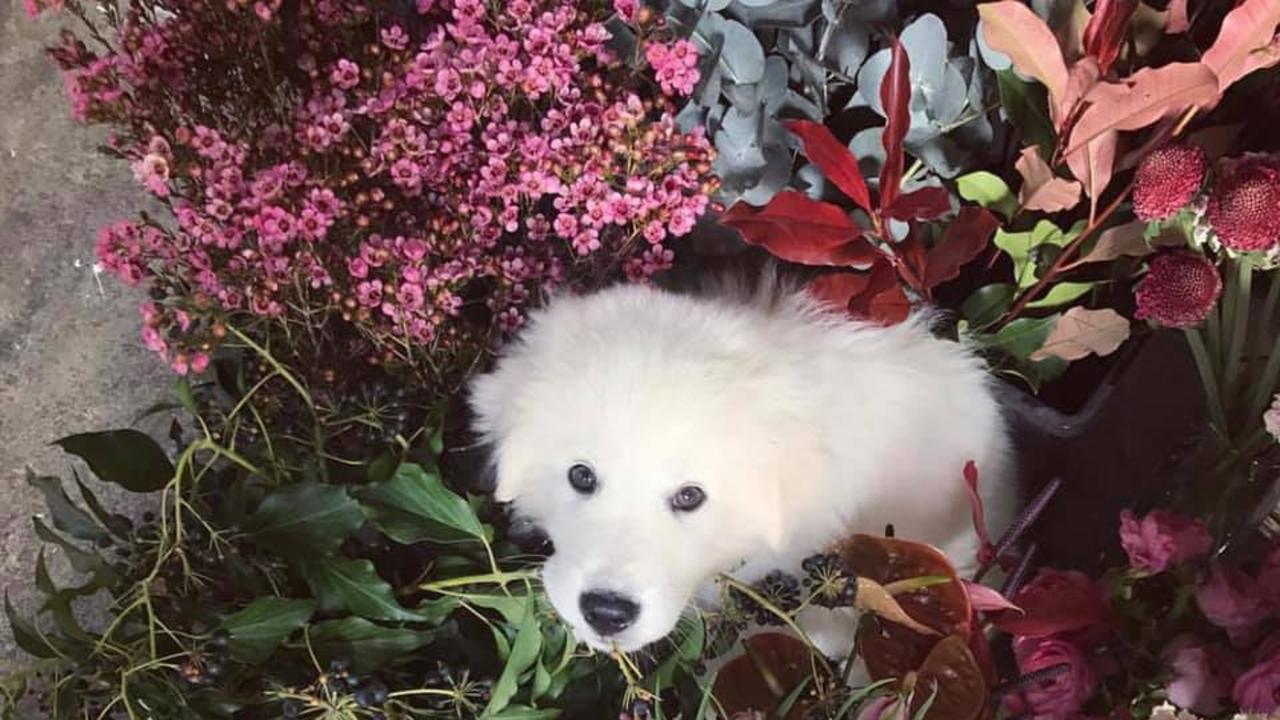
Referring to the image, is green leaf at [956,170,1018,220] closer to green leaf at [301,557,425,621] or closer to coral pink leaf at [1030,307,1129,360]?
coral pink leaf at [1030,307,1129,360]

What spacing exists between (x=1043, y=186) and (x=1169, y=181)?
136 millimetres

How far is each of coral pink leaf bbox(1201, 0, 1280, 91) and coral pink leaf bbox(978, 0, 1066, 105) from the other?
0.38 ft

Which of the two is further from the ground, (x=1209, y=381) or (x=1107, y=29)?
(x=1107, y=29)

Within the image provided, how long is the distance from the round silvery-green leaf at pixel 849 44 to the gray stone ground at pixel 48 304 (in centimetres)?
94

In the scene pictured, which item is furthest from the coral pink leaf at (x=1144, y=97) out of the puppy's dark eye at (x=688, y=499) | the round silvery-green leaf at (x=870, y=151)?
the puppy's dark eye at (x=688, y=499)

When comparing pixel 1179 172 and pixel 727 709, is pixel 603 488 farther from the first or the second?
pixel 1179 172

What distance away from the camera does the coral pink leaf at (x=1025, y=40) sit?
3.06 ft

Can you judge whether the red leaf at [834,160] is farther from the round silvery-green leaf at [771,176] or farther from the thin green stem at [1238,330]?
the thin green stem at [1238,330]

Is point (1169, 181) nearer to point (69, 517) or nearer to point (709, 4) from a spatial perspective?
point (709, 4)

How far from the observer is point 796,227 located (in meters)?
1.05

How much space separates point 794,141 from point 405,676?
661 mm

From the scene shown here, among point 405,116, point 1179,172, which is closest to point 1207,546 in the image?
point 1179,172

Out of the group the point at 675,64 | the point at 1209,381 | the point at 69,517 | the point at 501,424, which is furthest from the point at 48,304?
the point at 1209,381

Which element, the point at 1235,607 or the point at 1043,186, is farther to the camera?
the point at 1043,186
